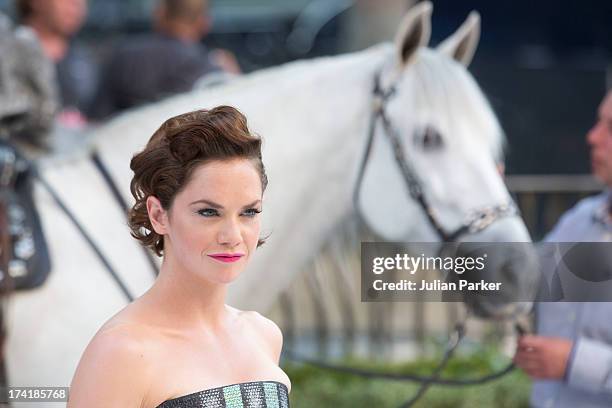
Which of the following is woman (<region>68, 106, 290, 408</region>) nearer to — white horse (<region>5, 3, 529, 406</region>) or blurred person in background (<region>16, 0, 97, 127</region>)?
white horse (<region>5, 3, 529, 406</region>)

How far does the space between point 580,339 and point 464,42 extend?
2.57 feet

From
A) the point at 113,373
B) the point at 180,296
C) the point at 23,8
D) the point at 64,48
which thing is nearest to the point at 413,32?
the point at 180,296

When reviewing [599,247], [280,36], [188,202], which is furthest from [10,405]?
[280,36]

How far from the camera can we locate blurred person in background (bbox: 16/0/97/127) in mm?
3828

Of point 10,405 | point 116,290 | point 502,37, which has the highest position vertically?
point 502,37

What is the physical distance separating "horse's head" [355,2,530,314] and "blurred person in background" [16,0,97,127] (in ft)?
→ 4.65

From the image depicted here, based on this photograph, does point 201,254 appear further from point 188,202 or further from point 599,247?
point 599,247

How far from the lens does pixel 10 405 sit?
216 cm

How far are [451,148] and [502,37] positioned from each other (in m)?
2.64

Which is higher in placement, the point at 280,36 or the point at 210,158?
the point at 280,36

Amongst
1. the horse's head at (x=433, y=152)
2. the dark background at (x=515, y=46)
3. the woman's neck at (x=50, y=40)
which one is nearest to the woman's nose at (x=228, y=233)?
the horse's head at (x=433, y=152)

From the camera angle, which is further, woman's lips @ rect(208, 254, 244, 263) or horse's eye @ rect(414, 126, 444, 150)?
horse's eye @ rect(414, 126, 444, 150)

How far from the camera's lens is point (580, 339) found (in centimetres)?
227

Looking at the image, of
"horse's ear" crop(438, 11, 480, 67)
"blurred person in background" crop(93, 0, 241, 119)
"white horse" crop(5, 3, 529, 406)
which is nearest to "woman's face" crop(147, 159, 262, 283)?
"white horse" crop(5, 3, 529, 406)
